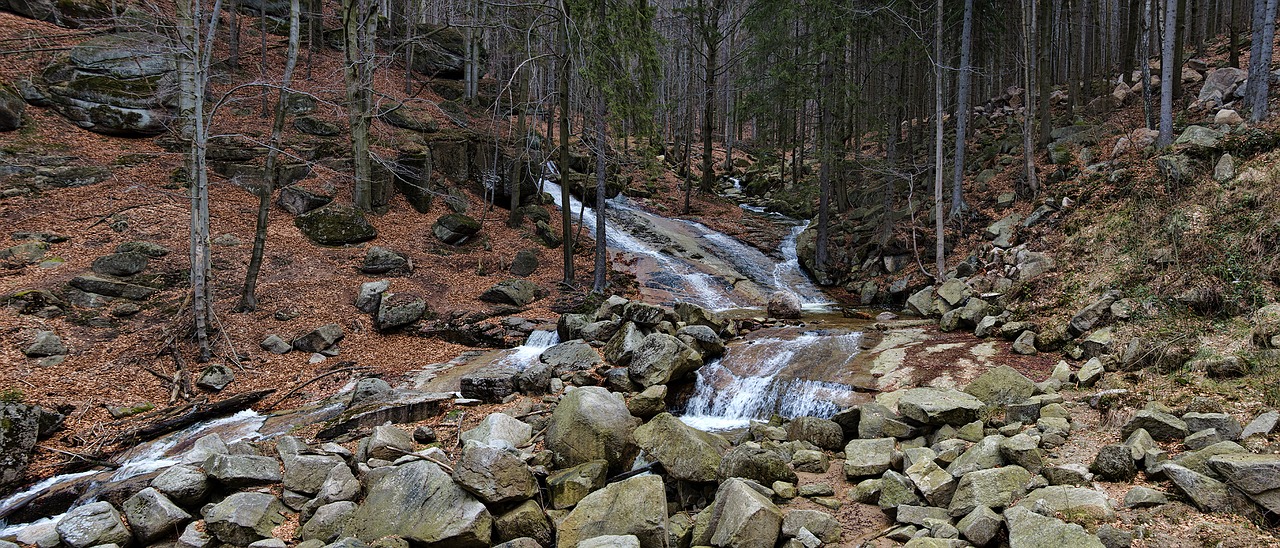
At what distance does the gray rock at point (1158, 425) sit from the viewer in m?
5.04

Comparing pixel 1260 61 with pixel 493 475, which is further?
pixel 1260 61

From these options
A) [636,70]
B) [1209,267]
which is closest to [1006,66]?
[1209,267]

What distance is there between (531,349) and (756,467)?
21.1ft

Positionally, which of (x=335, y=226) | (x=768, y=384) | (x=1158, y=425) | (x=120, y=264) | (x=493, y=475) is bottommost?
(x=768, y=384)

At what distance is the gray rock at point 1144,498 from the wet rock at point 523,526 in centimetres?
463

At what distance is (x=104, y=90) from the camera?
16.2 meters

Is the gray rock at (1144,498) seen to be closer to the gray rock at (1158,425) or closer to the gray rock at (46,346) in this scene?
the gray rock at (1158,425)

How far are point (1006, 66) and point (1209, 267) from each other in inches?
978

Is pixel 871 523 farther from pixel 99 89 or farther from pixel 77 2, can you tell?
pixel 77 2

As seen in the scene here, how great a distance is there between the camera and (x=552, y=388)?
29.8 ft

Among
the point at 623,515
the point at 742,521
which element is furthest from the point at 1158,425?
the point at 623,515

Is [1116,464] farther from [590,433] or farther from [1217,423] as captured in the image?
[590,433]

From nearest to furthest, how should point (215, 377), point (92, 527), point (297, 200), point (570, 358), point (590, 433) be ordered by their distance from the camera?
point (92, 527)
point (590, 433)
point (215, 377)
point (570, 358)
point (297, 200)

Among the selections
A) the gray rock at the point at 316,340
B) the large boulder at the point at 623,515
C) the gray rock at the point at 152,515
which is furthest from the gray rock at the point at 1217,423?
the gray rock at the point at 316,340
